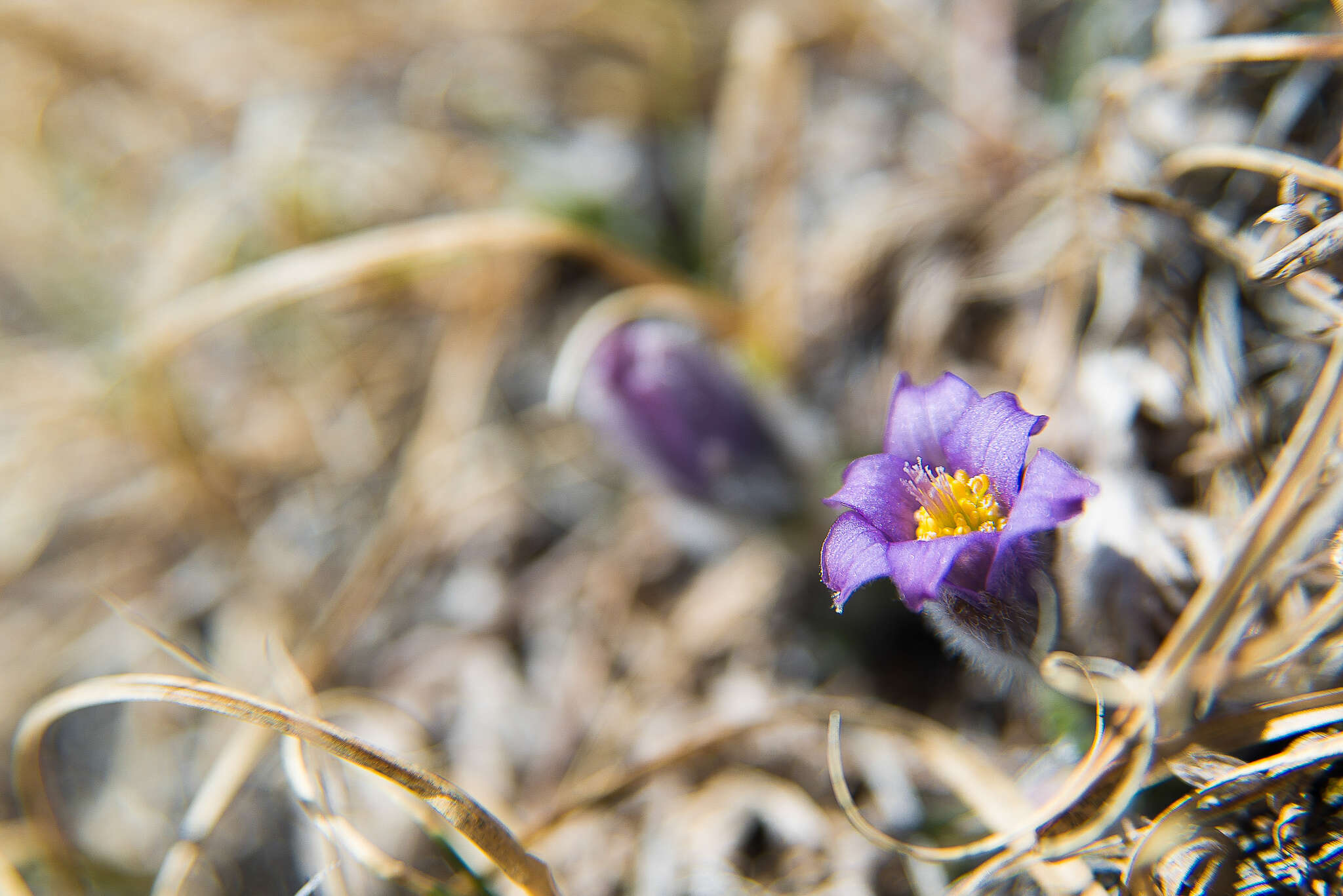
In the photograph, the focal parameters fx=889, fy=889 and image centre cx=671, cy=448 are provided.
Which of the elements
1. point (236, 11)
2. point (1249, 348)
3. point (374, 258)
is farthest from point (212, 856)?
point (236, 11)

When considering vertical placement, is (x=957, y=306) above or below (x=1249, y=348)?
below

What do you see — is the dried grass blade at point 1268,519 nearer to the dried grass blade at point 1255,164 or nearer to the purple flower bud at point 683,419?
the dried grass blade at point 1255,164

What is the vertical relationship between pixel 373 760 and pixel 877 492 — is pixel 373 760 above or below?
below

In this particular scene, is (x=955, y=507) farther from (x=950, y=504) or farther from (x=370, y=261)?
(x=370, y=261)

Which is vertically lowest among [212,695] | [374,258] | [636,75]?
[212,695]

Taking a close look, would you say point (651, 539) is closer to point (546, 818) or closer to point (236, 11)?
point (546, 818)

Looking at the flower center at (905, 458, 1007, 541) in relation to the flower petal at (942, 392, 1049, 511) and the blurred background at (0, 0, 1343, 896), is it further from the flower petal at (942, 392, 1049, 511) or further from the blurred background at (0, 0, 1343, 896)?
the blurred background at (0, 0, 1343, 896)

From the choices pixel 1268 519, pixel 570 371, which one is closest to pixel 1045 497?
pixel 1268 519
